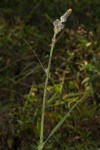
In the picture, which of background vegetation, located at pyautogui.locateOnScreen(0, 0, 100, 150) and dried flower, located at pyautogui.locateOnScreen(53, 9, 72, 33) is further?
background vegetation, located at pyautogui.locateOnScreen(0, 0, 100, 150)

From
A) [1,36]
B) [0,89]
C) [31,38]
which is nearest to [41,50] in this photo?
[31,38]

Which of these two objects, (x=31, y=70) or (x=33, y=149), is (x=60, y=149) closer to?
(x=33, y=149)

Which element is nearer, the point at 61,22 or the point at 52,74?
the point at 61,22

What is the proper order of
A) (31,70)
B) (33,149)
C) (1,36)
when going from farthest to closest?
1. (1,36)
2. (31,70)
3. (33,149)

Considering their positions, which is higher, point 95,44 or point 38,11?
point 38,11

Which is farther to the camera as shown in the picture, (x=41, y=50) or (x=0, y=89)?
(x=41, y=50)

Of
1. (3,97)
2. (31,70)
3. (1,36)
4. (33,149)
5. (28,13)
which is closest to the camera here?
(33,149)

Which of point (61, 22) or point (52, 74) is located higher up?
point (52, 74)

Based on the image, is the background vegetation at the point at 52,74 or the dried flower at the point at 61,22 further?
the background vegetation at the point at 52,74
